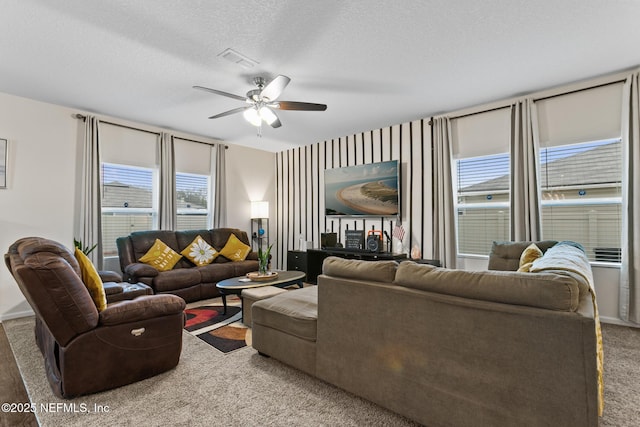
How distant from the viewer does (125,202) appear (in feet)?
15.7

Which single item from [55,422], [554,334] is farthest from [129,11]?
[554,334]

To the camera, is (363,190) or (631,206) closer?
(631,206)

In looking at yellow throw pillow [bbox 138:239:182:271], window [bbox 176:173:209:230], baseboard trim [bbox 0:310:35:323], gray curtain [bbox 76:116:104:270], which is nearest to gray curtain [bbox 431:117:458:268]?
yellow throw pillow [bbox 138:239:182:271]

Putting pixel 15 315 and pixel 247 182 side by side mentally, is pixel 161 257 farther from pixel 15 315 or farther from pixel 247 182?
pixel 247 182

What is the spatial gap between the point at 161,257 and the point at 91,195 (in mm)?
1261

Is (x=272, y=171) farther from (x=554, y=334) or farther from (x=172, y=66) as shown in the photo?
(x=554, y=334)

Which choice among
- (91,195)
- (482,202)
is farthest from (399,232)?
(91,195)

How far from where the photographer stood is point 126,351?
212 centimetres

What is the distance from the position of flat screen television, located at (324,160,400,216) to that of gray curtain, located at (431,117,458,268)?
2.04 ft

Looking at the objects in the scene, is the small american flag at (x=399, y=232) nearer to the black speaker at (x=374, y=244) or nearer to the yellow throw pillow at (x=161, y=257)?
the black speaker at (x=374, y=244)

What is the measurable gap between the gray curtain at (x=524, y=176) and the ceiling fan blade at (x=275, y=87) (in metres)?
3.00

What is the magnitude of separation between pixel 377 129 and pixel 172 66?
3280 mm

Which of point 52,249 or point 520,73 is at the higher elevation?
point 520,73

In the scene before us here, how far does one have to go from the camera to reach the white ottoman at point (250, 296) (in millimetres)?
3134
